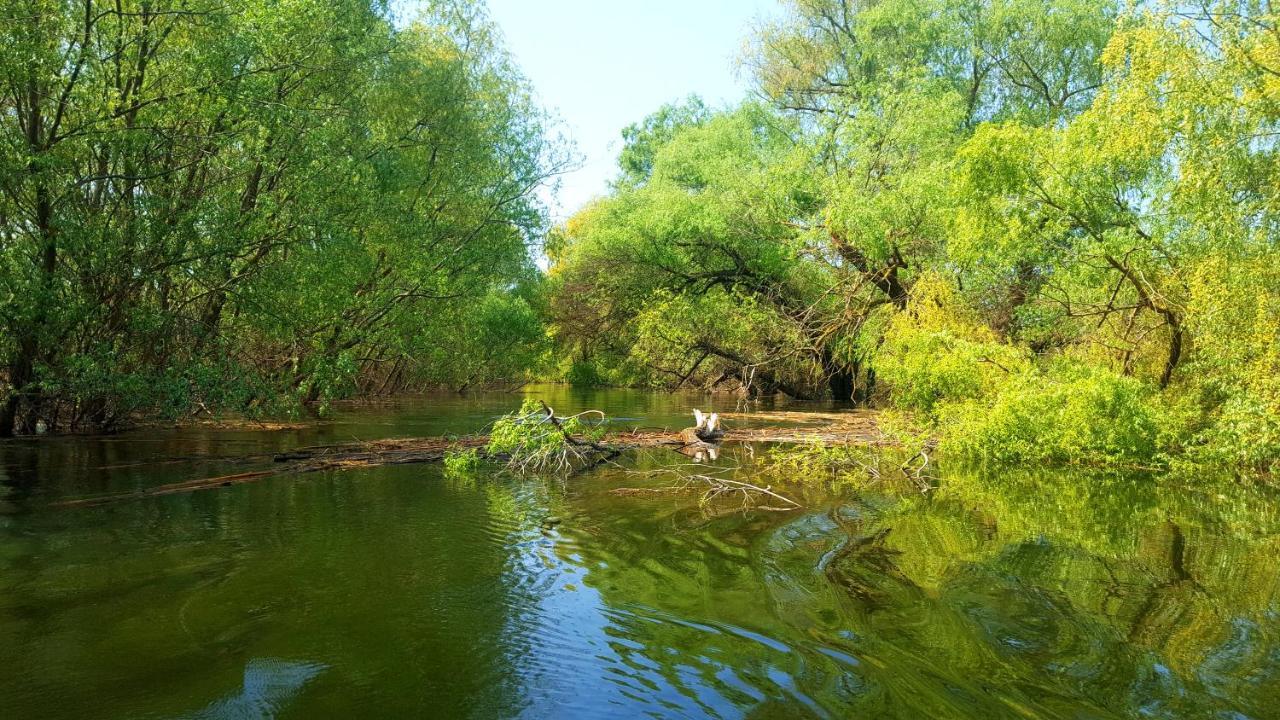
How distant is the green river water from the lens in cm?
405

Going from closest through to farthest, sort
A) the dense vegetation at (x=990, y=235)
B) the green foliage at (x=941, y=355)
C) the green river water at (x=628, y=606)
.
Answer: the green river water at (x=628, y=606) → the dense vegetation at (x=990, y=235) → the green foliage at (x=941, y=355)

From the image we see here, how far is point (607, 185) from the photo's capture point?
52.8m

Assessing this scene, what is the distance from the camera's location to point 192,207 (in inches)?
518

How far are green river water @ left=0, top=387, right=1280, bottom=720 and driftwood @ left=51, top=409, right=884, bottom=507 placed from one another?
2.03 ft

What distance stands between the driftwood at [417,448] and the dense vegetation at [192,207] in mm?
2251

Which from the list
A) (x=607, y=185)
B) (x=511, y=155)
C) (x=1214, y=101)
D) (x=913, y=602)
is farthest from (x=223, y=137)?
(x=607, y=185)

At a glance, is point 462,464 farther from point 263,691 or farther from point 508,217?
point 508,217

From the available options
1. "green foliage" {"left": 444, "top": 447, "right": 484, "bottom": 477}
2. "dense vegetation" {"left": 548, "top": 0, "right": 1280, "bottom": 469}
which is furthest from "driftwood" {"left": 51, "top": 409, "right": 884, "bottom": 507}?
"dense vegetation" {"left": 548, "top": 0, "right": 1280, "bottom": 469}

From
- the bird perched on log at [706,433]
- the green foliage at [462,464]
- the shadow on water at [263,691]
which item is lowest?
the shadow on water at [263,691]

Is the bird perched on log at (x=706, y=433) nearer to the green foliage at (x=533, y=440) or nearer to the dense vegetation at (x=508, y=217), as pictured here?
the green foliage at (x=533, y=440)

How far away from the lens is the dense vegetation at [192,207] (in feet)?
38.9

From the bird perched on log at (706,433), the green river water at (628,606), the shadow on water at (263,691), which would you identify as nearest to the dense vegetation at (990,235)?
the green river water at (628,606)

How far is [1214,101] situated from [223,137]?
14.9 meters

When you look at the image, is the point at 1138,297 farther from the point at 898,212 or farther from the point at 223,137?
the point at 223,137
